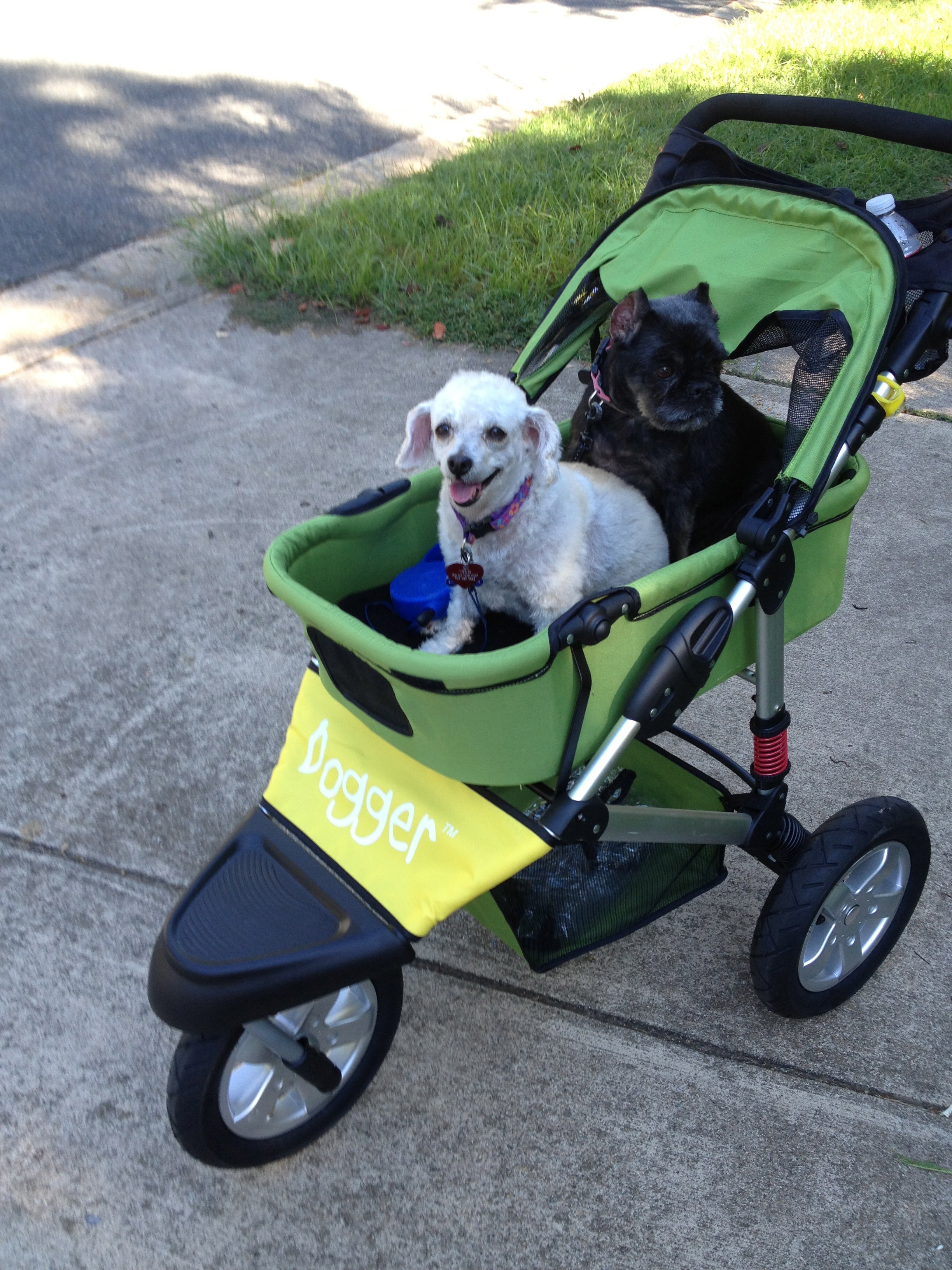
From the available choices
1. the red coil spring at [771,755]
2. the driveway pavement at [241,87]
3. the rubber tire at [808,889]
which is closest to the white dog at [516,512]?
the red coil spring at [771,755]

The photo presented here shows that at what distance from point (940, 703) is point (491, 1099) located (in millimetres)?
1920

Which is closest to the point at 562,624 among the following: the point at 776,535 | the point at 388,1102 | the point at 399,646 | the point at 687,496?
the point at 399,646

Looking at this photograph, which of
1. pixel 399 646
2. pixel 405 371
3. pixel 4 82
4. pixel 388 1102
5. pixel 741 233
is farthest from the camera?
pixel 4 82

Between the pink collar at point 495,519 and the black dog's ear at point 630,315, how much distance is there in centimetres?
49

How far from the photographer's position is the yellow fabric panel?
1.82 metres

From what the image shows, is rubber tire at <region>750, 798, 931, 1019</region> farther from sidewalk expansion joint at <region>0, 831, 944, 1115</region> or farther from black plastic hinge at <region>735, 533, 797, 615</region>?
black plastic hinge at <region>735, 533, 797, 615</region>

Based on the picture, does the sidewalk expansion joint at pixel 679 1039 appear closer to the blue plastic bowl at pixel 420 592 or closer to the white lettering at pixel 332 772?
the white lettering at pixel 332 772

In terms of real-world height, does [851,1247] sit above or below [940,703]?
below

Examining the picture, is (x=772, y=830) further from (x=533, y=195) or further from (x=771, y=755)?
(x=533, y=195)

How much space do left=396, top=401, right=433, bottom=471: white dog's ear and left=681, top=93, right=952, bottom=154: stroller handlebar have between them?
42.8 inches

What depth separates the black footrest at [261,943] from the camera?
173cm

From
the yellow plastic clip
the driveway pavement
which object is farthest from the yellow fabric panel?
the driveway pavement

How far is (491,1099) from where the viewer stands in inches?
86.0

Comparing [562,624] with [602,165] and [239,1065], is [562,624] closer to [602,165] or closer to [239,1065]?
[239,1065]
